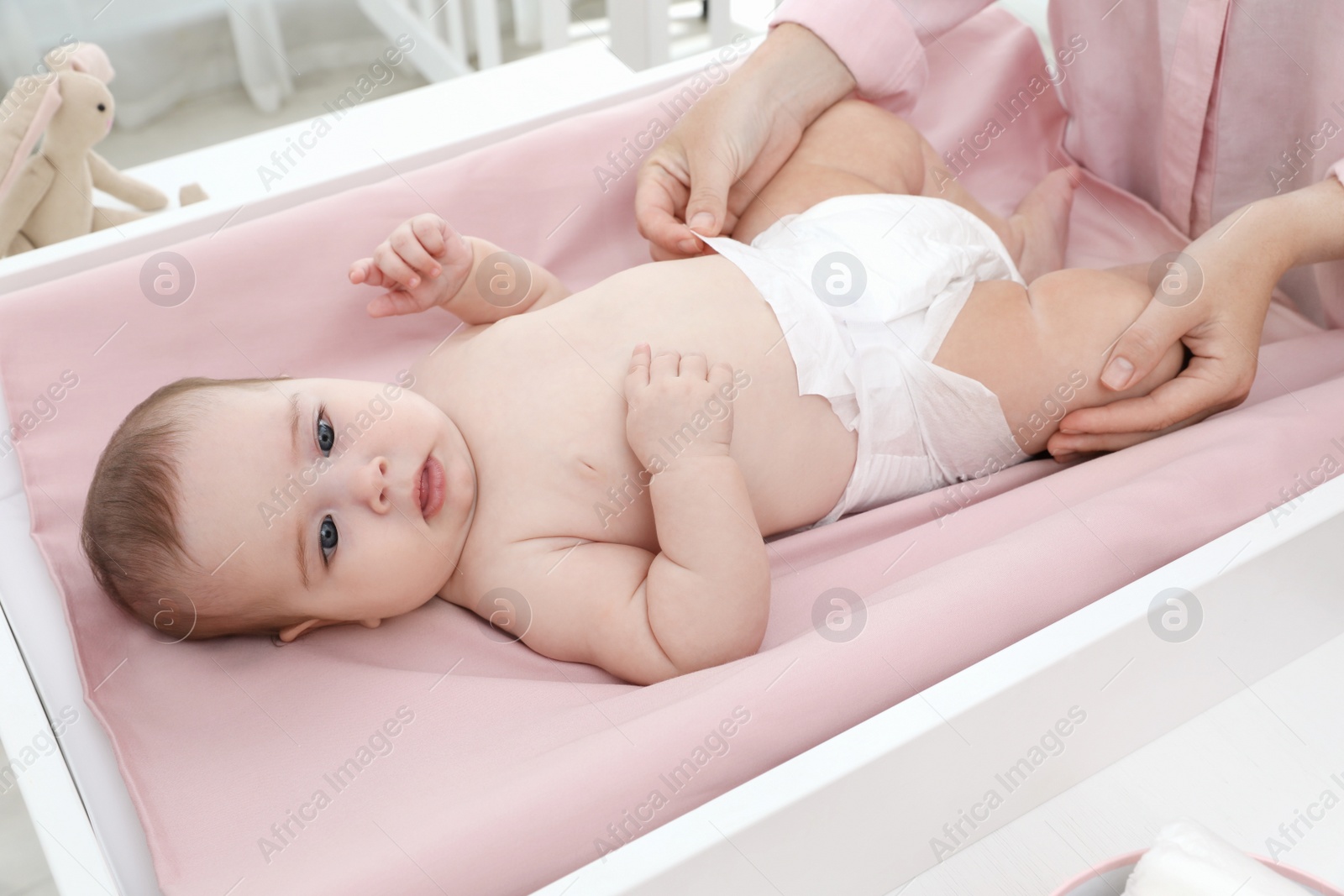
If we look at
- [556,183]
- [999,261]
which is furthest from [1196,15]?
[556,183]

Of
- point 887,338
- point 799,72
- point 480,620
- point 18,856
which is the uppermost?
point 799,72

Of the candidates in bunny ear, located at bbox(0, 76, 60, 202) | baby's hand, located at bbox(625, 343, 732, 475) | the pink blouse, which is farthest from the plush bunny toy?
the pink blouse

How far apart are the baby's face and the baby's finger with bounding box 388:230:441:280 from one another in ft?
0.55

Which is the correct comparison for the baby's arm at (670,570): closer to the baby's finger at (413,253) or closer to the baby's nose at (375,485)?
the baby's nose at (375,485)

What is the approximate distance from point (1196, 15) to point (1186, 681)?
778 mm

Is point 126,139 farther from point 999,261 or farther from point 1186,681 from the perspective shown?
point 1186,681

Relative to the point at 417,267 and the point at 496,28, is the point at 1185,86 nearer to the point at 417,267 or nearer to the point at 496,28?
the point at 417,267

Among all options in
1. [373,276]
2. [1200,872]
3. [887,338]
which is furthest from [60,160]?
[1200,872]

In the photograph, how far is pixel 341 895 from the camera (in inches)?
25.8

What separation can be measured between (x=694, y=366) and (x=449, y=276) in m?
0.33

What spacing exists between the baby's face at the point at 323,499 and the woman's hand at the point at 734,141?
38cm

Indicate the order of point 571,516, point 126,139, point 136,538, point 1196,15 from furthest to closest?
1. point 126,139
2. point 1196,15
3. point 571,516
4. point 136,538

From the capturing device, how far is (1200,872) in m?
0.56

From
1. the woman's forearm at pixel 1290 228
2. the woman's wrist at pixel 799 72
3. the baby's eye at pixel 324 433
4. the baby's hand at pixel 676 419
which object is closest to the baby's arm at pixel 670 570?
the baby's hand at pixel 676 419
